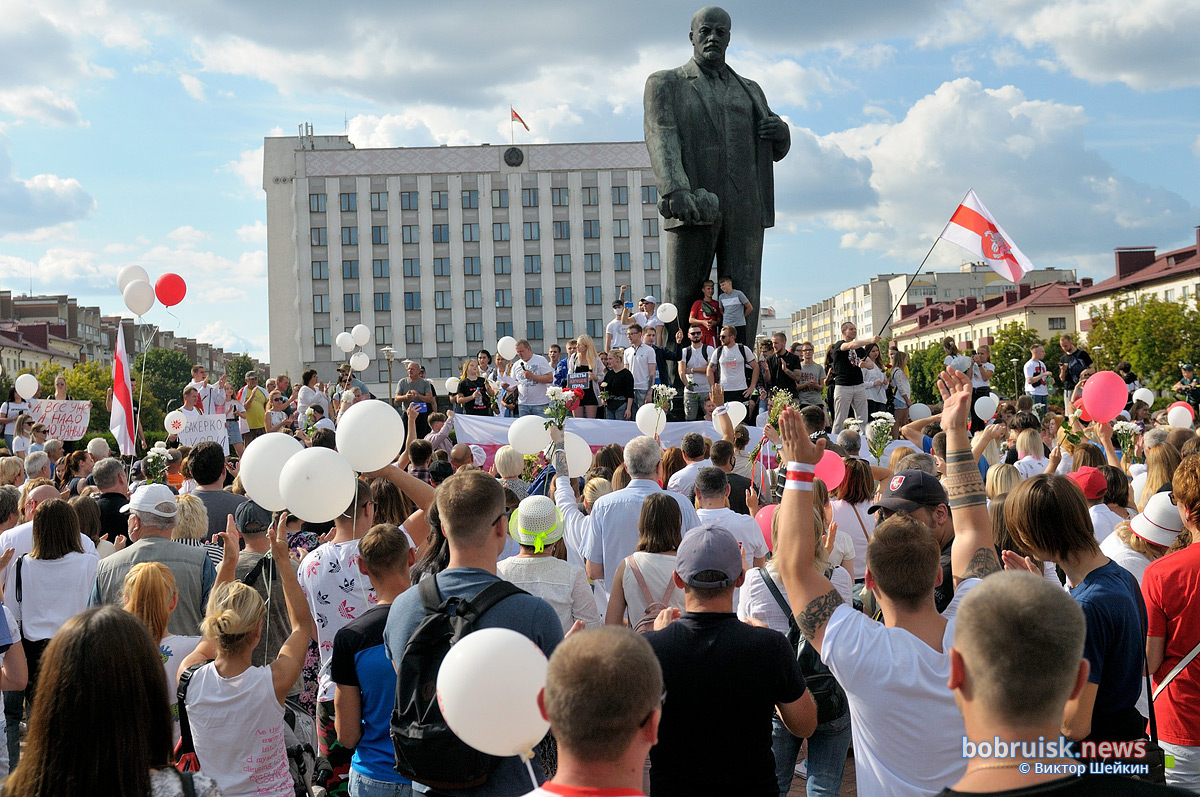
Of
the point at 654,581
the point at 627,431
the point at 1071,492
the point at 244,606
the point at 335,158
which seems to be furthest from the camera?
the point at 335,158

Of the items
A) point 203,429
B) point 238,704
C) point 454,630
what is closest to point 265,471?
point 238,704

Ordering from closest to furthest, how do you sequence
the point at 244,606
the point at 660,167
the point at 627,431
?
1. the point at 244,606
2. the point at 627,431
3. the point at 660,167

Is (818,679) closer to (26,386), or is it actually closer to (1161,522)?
(1161,522)

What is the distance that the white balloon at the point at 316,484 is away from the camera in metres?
4.60

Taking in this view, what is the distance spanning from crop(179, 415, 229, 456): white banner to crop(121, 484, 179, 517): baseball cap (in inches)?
364

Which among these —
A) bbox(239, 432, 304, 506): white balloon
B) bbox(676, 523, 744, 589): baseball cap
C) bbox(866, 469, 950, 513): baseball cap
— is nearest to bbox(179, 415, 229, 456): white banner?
bbox(239, 432, 304, 506): white balloon

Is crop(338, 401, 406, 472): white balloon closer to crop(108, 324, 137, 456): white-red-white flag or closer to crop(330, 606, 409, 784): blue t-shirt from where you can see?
crop(330, 606, 409, 784): blue t-shirt

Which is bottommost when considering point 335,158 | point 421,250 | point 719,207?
point 719,207

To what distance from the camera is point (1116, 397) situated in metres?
8.55

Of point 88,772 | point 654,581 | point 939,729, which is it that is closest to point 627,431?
point 654,581

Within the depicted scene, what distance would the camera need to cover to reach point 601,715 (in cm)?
240

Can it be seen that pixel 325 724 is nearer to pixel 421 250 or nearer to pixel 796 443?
pixel 796 443

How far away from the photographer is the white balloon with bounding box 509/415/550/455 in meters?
8.40

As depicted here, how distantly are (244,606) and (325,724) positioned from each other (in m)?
0.75
